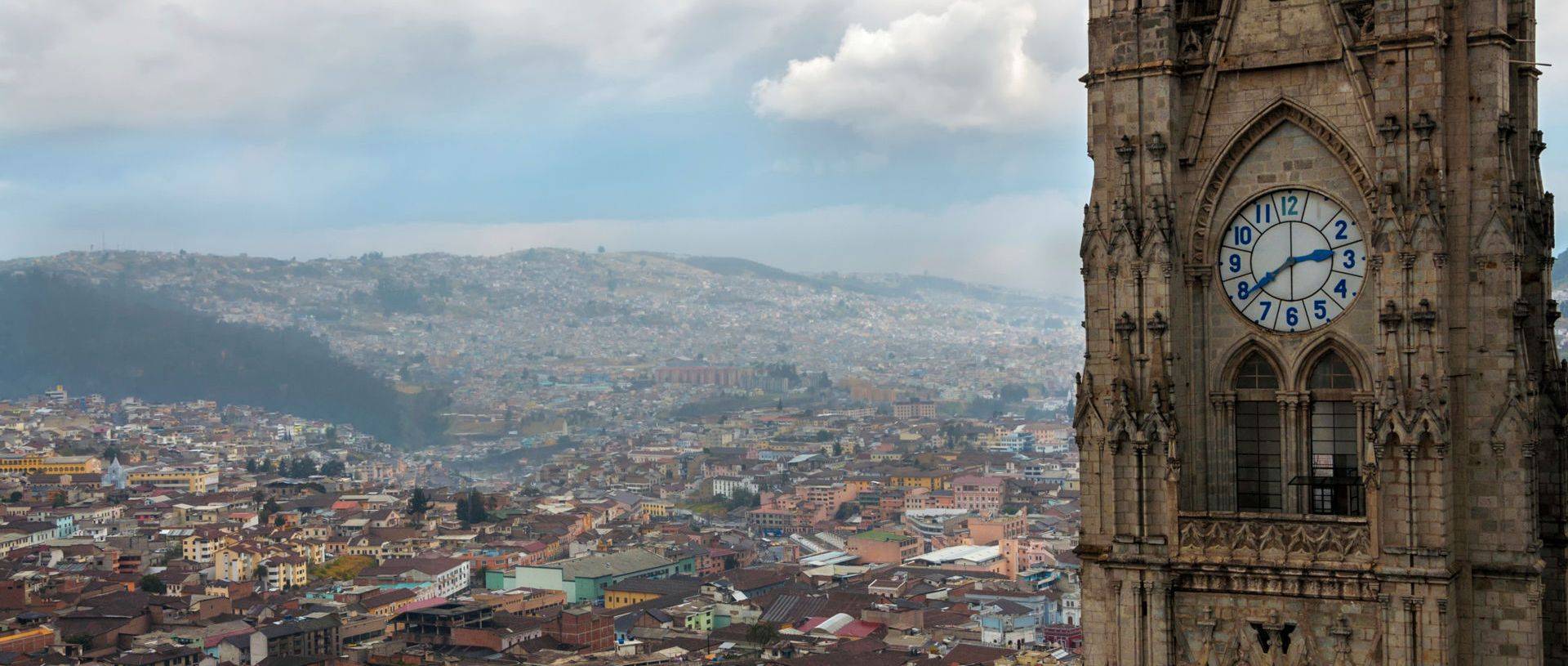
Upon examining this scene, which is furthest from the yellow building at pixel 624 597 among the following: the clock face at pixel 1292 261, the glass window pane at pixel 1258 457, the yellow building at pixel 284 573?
the clock face at pixel 1292 261

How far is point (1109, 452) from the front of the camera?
17562 mm

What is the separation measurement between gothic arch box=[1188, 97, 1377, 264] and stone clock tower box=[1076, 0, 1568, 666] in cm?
2

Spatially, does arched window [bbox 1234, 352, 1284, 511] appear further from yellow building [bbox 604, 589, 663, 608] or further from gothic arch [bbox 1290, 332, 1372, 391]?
yellow building [bbox 604, 589, 663, 608]

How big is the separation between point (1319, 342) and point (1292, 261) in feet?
2.57

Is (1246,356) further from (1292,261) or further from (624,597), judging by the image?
(624,597)

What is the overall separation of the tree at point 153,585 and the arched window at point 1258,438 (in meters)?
126

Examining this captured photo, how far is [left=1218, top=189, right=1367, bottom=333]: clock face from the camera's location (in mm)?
17172

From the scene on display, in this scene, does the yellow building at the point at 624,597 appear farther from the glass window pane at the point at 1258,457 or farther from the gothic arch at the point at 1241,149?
the gothic arch at the point at 1241,149

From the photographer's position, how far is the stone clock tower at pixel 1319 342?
16500mm

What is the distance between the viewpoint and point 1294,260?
17391mm

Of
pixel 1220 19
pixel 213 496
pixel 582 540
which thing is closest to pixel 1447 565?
pixel 1220 19

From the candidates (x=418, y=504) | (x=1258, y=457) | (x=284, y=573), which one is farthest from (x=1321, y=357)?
(x=418, y=504)

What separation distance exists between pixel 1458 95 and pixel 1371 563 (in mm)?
4217

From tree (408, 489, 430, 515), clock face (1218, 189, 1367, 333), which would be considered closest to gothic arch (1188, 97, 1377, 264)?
clock face (1218, 189, 1367, 333)
